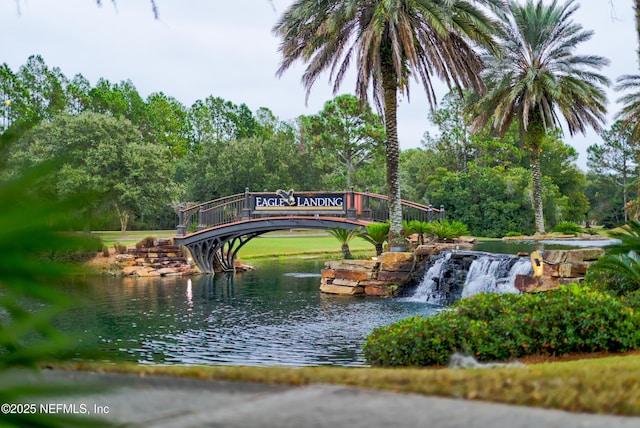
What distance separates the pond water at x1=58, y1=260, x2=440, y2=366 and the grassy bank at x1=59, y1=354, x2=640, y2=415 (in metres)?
3.39

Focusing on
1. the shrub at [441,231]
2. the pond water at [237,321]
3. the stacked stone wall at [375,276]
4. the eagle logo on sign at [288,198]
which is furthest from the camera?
the eagle logo on sign at [288,198]

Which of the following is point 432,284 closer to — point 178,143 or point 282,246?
point 282,246

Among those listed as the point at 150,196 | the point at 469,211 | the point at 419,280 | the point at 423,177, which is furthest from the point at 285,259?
the point at 423,177

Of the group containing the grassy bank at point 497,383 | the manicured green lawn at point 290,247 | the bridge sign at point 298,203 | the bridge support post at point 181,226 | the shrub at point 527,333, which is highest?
the bridge sign at point 298,203

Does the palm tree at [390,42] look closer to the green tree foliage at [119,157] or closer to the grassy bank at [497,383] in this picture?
the grassy bank at [497,383]

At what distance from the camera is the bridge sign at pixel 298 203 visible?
29.1m

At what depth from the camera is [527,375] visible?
4.72 m

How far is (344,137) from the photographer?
2329 inches

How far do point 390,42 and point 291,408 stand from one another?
68.9ft

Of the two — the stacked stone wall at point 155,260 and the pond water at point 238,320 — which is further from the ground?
the stacked stone wall at point 155,260

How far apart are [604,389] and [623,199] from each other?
260ft

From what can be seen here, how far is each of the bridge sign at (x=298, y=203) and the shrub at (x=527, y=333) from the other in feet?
65.3

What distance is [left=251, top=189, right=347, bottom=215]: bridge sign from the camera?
2911 cm

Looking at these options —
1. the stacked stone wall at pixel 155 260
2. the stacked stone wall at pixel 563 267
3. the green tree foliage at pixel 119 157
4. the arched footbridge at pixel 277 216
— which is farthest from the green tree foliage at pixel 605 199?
the stacked stone wall at pixel 563 267
